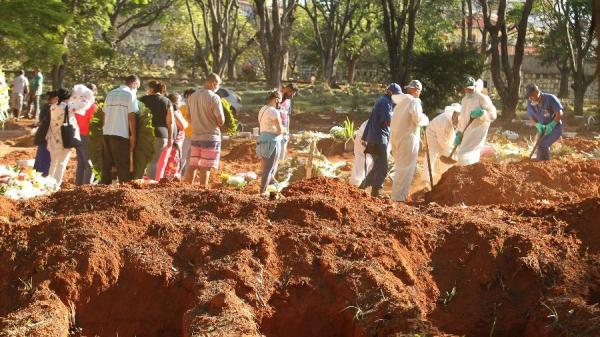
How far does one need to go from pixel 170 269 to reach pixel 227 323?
0.81 m

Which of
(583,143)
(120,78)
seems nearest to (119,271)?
(583,143)

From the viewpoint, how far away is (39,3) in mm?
19953

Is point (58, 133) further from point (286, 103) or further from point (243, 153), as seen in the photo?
point (243, 153)

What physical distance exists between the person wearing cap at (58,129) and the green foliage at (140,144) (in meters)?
0.53

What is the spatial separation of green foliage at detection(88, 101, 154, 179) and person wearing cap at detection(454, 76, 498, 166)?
488 cm

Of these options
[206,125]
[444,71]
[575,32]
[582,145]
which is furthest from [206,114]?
[575,32]

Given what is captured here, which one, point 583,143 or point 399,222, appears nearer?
point 399,222

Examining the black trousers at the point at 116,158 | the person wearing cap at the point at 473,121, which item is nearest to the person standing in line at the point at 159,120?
the black trousers at the point at 116,158

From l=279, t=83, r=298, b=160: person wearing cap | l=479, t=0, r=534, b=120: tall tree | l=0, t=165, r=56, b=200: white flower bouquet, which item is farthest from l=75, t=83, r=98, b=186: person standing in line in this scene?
l=479, t=0, r=534, b=120: tall tree

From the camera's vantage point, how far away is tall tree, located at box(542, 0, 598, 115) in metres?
29.9

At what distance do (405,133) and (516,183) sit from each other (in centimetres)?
166

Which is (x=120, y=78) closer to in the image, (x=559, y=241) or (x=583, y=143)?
(x=583, y=143)

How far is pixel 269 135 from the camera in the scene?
11336 millimetres

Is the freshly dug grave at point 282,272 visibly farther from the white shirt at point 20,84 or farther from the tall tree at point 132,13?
the tall tree at point 132,13
